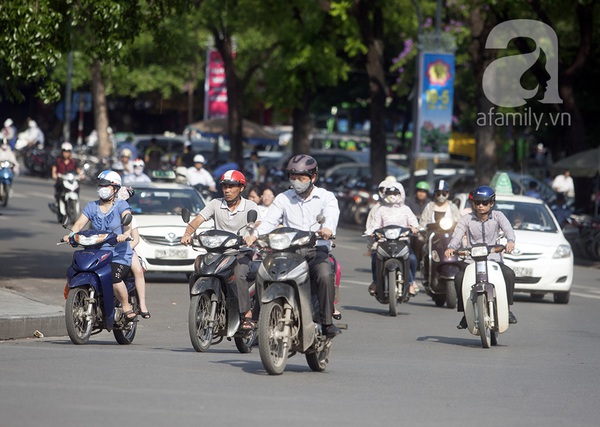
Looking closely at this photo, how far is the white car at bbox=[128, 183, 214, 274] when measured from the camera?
19062 mm

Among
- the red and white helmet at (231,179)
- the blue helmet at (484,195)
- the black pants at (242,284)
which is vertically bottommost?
the black pants at (242,284)

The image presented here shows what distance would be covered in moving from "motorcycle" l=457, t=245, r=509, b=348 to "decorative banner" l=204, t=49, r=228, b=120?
38.0m

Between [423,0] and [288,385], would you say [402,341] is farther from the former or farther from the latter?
[423,0]

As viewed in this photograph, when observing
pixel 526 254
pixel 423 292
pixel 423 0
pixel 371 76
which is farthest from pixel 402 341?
pixel 423 0

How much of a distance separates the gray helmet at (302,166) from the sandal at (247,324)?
1.68 m

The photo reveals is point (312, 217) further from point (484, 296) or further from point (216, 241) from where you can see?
point (484, 296)

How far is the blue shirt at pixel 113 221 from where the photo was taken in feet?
40.9

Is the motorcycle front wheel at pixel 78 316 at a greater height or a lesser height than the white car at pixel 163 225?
lesser

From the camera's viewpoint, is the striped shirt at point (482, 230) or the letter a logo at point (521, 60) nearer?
the striped shirt at point (482, 230)

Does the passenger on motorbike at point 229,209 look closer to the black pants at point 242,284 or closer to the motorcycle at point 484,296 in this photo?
the black pants at point 242,284

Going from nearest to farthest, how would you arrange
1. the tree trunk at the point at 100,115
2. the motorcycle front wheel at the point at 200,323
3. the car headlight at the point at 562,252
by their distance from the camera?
the motorcycle front wheel at the point at 200,323 < the car headlight at the point at 562,252 < the tree trunk at the point at 100,115

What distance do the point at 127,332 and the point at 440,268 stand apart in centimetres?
604

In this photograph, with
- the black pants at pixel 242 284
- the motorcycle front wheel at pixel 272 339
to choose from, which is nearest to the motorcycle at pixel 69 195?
the black pants at pixel 242 284

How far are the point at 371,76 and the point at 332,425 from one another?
27915 millimetres
